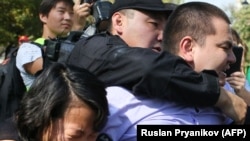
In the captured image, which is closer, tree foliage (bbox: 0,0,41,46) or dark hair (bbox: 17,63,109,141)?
dark hair (bbox: 17,63,109,141)

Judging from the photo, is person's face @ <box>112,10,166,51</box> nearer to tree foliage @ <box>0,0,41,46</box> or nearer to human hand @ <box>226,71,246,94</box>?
human hand @ <box>226,71,246,94</box>

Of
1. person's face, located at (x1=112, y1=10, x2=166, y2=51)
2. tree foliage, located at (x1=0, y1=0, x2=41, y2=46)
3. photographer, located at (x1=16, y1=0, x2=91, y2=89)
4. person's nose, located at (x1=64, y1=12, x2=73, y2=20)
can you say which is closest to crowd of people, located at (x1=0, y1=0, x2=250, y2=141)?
person's face, located at (x1=112, y1=10, x2=166, y2=51)

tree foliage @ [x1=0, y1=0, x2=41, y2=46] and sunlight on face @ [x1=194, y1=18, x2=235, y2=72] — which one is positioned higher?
sunlight on face @ [x1=194, y1=18, x2=235, y2=72]

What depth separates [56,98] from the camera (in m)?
1.74

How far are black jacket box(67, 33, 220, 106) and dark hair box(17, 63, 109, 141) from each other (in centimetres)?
17

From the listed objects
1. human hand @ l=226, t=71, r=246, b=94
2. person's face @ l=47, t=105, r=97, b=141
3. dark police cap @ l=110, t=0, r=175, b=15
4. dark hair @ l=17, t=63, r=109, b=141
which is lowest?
human hand @ l=226, t=71, r=246, b=94

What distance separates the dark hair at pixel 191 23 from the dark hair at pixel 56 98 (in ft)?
1.55

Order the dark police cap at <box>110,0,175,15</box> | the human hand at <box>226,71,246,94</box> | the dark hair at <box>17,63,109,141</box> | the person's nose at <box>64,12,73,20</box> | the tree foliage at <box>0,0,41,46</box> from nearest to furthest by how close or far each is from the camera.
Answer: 1. the dark hair at <box>17,63,109,141</box>
2. the dark police cap at <box>110,0,175,15</box>
3. the human hand at <box>226,71,246,94</box>
4. the person's nose at <box>64,12,73,20</box>
5. the tree foliage at <box>0,0,41,46</box>

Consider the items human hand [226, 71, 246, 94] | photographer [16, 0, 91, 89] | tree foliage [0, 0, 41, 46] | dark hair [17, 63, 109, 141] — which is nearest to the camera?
dark hair [17, 63, 109, 141]

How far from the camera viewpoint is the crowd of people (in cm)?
176

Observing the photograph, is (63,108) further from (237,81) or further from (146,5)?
(237,81)

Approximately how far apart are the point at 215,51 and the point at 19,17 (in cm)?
1674

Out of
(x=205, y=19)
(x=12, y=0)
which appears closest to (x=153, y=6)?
(x=205, y=19)

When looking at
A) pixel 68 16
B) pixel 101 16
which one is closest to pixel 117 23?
pixel 101 16
